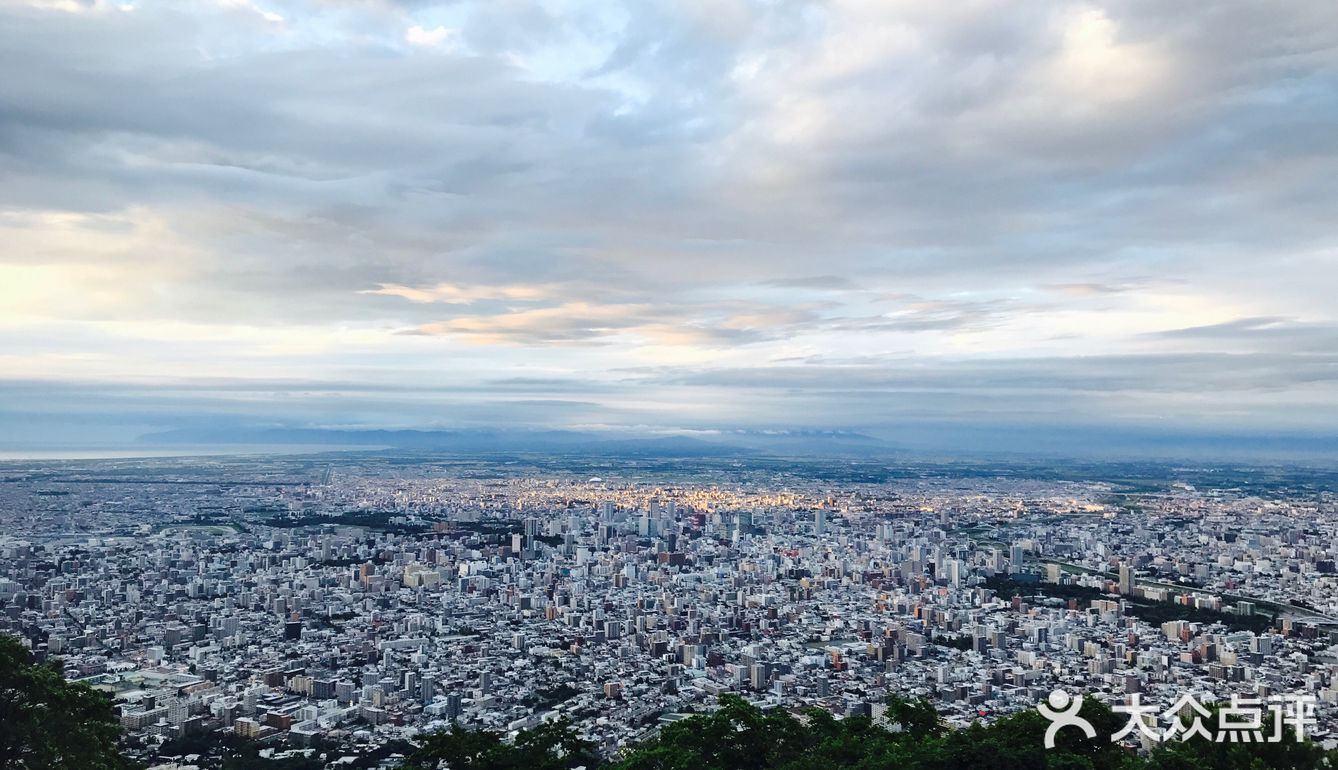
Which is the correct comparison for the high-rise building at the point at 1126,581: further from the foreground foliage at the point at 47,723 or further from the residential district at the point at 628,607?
the foreground foliage at the point at 47,723

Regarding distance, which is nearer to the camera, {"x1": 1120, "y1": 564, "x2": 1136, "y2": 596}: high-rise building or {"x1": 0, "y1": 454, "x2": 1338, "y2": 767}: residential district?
{"x1": 0, "y1": 454, "x2": 1338, "y2": 767}: residential district

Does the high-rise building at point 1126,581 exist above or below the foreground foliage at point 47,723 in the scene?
below

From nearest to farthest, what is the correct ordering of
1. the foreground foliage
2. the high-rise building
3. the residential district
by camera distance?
the foreground foliage → the residential district → the high-rise building

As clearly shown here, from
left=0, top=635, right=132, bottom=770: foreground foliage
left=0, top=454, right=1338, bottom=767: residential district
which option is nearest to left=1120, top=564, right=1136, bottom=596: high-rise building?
left=0, top=454, right=1338, bottom=767: residential district

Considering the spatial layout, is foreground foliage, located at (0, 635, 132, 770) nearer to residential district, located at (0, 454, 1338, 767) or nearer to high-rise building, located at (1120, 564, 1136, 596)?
residential district, located at (0, 454, 1338, 767)

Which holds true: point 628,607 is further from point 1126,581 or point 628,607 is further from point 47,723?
point 47,723

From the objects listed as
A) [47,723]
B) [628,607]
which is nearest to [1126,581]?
[628,607]

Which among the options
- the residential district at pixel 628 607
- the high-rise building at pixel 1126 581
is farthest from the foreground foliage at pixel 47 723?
the high-rise building at pixel 1126 581

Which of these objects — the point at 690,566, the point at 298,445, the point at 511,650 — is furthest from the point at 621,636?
the point at 298,445
